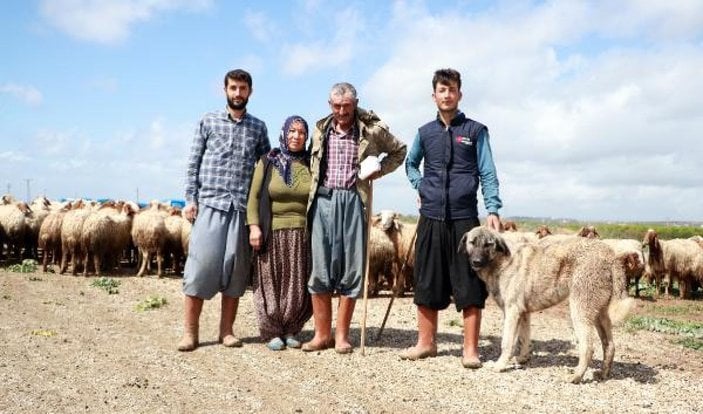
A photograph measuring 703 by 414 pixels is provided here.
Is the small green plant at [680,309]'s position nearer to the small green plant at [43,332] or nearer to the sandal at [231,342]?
the sandal at [231,342]

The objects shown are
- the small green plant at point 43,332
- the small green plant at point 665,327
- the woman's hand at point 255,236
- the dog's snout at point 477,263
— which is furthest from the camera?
the small green plant at point 665,327

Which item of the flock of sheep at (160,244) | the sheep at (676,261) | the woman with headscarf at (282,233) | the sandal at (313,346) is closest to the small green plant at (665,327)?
the flock of sheep at (160,244)

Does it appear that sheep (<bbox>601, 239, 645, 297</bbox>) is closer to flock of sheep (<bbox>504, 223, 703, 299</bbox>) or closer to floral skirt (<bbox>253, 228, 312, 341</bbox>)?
flock of sheep (<bbox>504, 223, 703, 299</bbox>)

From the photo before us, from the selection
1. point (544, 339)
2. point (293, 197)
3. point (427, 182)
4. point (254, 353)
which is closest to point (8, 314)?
point (254, 353)

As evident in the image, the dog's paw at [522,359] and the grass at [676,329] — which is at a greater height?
the dog's paw at [522,359]

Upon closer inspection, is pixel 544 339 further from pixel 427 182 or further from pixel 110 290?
pixel 110 290

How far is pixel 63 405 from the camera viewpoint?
16.1 ft

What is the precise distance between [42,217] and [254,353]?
1395 cm

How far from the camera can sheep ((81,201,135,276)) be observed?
14953 millimetres

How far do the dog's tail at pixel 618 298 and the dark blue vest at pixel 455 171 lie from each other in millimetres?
1425

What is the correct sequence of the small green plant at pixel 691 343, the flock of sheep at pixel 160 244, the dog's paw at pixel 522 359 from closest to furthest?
the dog's paw at pixel 522 359 < the small green plant at pixel 691 343 < the flock of sheep at pixel 160 244

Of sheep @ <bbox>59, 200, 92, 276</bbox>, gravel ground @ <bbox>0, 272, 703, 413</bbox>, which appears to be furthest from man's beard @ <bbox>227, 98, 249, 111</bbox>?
sheep @ <bbox>59, 200, 92, 276</bbox>

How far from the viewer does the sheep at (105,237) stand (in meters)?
15.0

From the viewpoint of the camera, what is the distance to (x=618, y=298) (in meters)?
5.85
